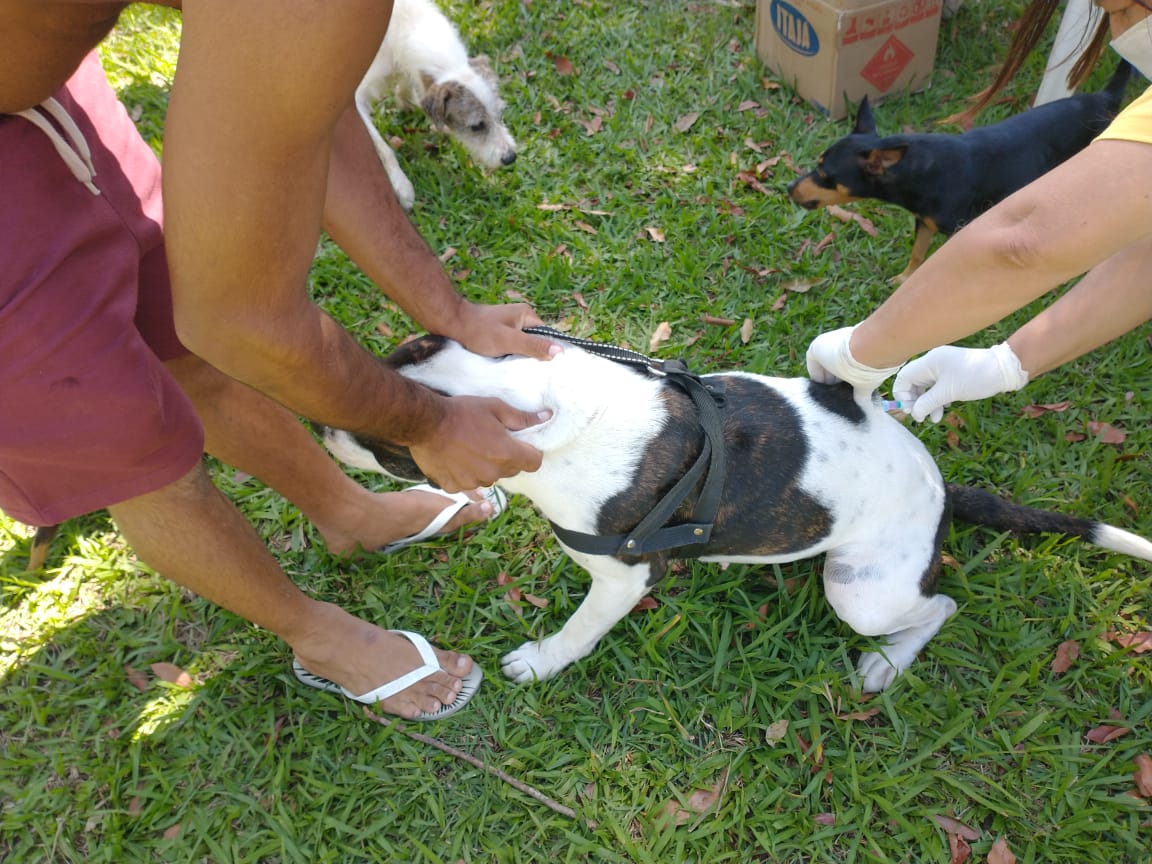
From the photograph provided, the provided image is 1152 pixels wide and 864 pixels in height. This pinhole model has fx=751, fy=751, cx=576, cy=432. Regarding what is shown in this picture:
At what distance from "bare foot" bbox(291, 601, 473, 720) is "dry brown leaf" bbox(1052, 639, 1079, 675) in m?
2.04

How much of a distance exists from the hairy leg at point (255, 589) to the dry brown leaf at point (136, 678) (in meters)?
0.69

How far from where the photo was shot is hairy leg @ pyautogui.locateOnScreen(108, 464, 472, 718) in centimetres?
193

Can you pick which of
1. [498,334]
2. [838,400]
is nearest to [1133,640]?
[838,400]

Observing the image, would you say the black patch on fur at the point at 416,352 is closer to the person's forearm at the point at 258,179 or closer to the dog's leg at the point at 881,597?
the person's forearm at the point at 258,179

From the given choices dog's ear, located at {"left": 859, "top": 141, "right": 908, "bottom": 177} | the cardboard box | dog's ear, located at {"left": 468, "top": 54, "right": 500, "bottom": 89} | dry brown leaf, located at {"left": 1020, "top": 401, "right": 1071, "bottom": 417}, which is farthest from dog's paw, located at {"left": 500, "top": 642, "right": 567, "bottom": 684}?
the cardboard box

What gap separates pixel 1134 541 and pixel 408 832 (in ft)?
8.25

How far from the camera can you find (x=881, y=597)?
2.27 m

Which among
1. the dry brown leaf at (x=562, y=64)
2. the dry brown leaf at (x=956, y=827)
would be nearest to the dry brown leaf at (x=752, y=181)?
the dry brown leaf at (x=562, y=64)

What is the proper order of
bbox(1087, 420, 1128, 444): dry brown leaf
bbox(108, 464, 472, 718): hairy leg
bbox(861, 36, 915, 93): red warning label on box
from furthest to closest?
bbox(861, 36, 915, 93): red warning label on box < bbox(1087, 420, 1128, 444): dry brown leaf < bbox(108, 464, 472, 718): hairy leg

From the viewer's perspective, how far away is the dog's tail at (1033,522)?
2473 mm

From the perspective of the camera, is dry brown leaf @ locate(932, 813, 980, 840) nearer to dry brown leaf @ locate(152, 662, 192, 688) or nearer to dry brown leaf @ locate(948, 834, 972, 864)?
dry brown leaf @ locate(948, 834, 972, 864)

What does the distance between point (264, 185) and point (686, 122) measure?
3.94 meters

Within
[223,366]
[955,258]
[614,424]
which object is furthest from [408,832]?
[955,258]

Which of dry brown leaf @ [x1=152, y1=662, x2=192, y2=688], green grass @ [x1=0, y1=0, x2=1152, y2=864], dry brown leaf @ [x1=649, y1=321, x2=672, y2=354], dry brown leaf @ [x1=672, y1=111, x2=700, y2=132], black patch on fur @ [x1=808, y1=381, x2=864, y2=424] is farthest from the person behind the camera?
dry brown leaf @ [x1=672, y1=111, x2=700, y2=132]
